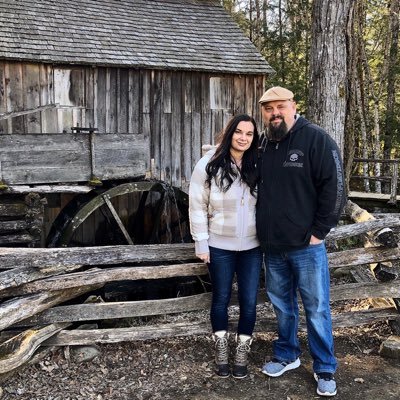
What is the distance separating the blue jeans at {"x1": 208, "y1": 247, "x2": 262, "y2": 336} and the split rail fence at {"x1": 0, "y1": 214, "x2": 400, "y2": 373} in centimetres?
58

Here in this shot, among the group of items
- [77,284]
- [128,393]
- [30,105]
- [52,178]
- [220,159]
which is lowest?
[128,393]

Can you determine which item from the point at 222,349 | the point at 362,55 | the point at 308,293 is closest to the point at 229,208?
the point at 308,293

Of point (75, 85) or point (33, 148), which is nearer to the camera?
point (33, 148)

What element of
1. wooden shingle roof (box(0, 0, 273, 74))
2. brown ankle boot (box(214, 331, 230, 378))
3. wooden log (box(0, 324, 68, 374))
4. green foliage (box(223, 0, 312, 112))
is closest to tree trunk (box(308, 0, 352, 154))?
brown ankle boot (box(214, 331, 230, 378))

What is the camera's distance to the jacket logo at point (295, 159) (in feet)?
12.6

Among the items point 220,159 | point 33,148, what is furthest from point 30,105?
point 220,159

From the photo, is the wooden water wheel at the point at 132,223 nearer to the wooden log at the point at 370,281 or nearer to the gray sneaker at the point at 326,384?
the wooden log at the point at 370,281

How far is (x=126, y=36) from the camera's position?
9727 mm

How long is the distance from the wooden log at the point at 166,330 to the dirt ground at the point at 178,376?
14 centimetres

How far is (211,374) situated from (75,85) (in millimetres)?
6095

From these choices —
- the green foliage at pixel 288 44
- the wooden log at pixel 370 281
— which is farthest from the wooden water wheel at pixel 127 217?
the green foliage at pixel 288 44

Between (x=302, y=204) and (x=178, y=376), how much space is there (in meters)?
1.88

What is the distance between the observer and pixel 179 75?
9727 mm

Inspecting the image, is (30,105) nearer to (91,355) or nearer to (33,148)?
(33,148)
